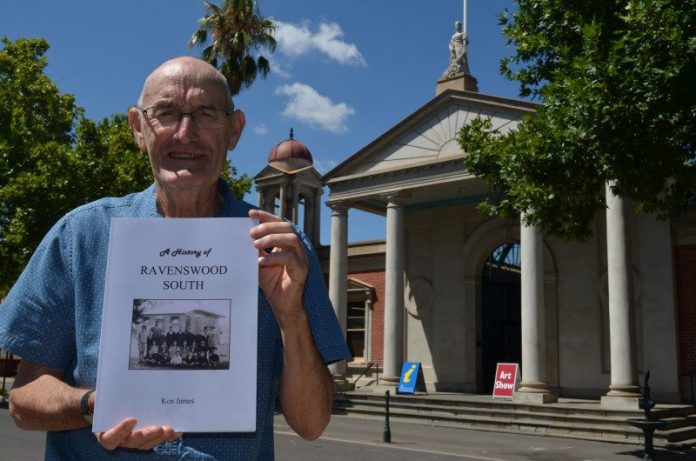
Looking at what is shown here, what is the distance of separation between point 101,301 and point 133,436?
424 mm

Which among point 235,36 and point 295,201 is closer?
point 235,36

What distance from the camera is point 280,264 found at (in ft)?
5.86

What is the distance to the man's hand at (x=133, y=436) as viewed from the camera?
157 cm

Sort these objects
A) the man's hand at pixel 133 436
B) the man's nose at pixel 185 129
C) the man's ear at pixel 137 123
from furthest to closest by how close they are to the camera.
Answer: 1. the man's ear at pixel 137 123
2. the man's nose at pixel 185 129
3. the man's hand at pixel 133 436

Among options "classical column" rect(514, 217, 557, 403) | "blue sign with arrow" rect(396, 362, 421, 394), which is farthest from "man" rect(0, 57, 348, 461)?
"blue sign with arrow" rect(396, 362, 421, 394)

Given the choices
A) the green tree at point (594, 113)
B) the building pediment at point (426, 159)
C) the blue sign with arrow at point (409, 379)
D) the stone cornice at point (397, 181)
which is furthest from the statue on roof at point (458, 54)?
the green tree at point (594, 113)

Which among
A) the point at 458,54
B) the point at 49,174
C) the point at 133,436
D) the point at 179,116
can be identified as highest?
the point at 458,54

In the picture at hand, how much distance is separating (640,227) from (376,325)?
38.8ft

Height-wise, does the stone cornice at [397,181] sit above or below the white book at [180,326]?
above

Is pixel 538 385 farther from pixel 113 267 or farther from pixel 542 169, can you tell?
pixel 113 267

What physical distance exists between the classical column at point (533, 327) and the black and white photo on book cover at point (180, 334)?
19.4m

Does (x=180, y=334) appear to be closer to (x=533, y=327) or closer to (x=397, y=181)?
(x=533, y=327)

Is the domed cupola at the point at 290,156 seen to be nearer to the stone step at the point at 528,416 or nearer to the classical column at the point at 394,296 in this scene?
the classical column at the point at 394,296

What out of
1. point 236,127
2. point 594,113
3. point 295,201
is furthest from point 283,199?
point 236,127
